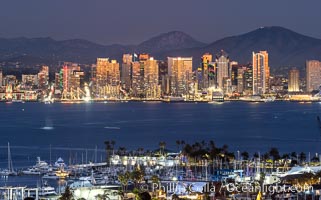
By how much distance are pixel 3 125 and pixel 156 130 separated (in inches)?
455

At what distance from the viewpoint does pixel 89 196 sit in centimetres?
1552

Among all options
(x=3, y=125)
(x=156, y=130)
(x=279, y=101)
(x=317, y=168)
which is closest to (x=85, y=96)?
(x=279, y=101)

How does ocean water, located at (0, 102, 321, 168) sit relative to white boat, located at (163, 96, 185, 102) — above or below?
below

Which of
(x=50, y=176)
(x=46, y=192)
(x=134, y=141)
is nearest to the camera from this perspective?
(x=46, y=192)

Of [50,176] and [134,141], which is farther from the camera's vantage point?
[134,141]

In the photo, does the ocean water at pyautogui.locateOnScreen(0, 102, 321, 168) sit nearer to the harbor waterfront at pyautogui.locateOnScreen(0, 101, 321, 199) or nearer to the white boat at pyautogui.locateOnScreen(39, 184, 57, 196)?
the harbor waterfront at pyautogui.locateOnScreen(0, 101, 321, 199)

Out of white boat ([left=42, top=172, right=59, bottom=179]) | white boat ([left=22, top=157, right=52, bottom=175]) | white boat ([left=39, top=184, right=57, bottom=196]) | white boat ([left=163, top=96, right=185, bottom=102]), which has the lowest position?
white boat ([left=42, top=172, right=59, bottom=179])

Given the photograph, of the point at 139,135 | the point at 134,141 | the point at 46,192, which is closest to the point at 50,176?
the point at 46,192

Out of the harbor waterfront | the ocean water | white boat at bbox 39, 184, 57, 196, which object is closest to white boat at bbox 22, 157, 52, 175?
the harbor waterfront

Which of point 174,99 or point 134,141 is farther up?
point 174,99

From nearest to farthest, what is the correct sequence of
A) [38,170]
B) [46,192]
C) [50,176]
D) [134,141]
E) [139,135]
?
[46,192]
[50,176]
[38,170]
[134,141]
[139,135]

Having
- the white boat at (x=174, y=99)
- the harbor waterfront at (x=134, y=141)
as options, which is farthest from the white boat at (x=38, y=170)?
the white boat at (x=174, y=99)

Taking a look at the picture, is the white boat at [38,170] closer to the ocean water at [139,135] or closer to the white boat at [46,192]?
the ocean water at [139,135]

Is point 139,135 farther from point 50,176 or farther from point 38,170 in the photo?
point 50,176
